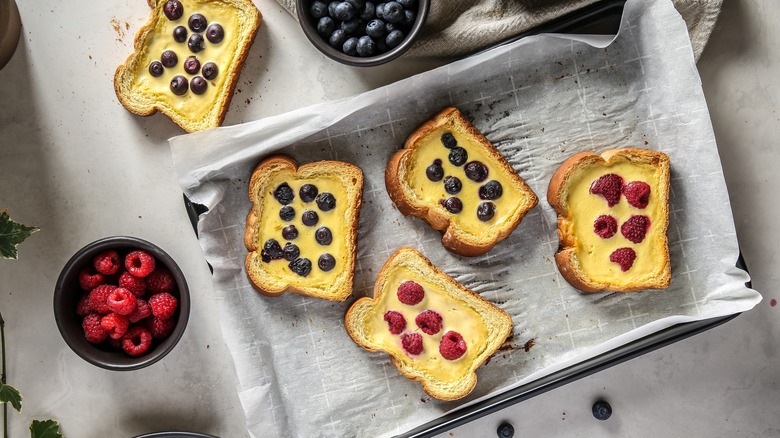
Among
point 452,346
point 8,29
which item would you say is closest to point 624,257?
point 452,346

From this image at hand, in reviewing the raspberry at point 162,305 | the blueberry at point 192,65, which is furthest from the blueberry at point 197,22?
the raspberry at point 162,305

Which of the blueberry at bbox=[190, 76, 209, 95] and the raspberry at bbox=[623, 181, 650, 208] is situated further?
the blueberry at bbox=[190, 76, 209, 95]

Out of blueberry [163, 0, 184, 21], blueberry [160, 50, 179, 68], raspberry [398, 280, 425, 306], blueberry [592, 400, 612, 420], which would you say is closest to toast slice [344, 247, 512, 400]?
raspberry [398, 280, 425, 306]

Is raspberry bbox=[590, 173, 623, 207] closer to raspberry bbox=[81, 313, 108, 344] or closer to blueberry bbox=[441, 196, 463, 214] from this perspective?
blueberry bbox=[441, 196, 463, 214]

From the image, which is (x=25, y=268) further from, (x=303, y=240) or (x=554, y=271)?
(x=554, y=271)

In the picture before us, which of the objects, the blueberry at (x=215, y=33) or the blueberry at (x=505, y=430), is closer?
the blueberry at (x=215, y=33)

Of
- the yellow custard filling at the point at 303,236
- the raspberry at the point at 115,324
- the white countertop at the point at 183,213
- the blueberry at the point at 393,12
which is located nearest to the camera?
the blueberry at the point at 393,12

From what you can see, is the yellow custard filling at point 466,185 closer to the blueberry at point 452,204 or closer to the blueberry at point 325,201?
the blueberry at point 452,204

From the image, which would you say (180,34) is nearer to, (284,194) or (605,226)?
(284,194)
